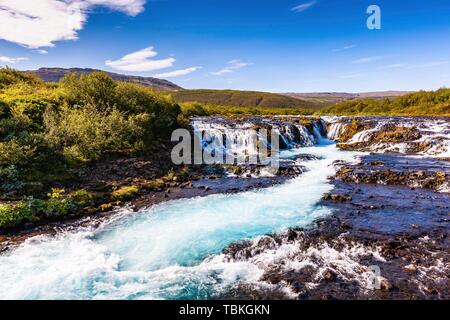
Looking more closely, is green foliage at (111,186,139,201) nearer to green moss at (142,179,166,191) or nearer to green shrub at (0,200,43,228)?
green moss at (142,179,166,191)

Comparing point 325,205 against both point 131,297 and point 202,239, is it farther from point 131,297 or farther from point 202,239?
point 131,297

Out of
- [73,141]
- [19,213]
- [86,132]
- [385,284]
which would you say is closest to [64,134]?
[73,141]

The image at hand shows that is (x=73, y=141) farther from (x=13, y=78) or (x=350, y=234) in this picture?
(x=350, y=234)

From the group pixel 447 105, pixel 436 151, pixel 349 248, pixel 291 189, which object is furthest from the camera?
pixel 447 105

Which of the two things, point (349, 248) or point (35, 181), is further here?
point (35, 181)

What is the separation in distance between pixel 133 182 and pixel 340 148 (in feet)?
81.7

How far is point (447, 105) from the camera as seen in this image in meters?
68.1

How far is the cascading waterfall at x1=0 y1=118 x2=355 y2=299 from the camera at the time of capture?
35.4 feet

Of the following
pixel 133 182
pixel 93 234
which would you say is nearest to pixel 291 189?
pixel 133 182

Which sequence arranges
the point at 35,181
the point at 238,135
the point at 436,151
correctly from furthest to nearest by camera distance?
the point at 238,135 → the point at 436,151 → the point at 35,181

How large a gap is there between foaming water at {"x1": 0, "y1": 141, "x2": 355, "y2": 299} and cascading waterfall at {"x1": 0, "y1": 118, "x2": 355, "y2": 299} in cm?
3

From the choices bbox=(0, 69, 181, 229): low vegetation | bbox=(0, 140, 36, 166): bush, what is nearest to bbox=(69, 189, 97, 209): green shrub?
bbox=(0, 69, 181, 229): low vegetation

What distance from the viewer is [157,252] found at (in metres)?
13.4

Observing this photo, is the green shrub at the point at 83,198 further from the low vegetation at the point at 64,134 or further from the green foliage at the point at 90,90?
the green foliage at the point at 90,90
